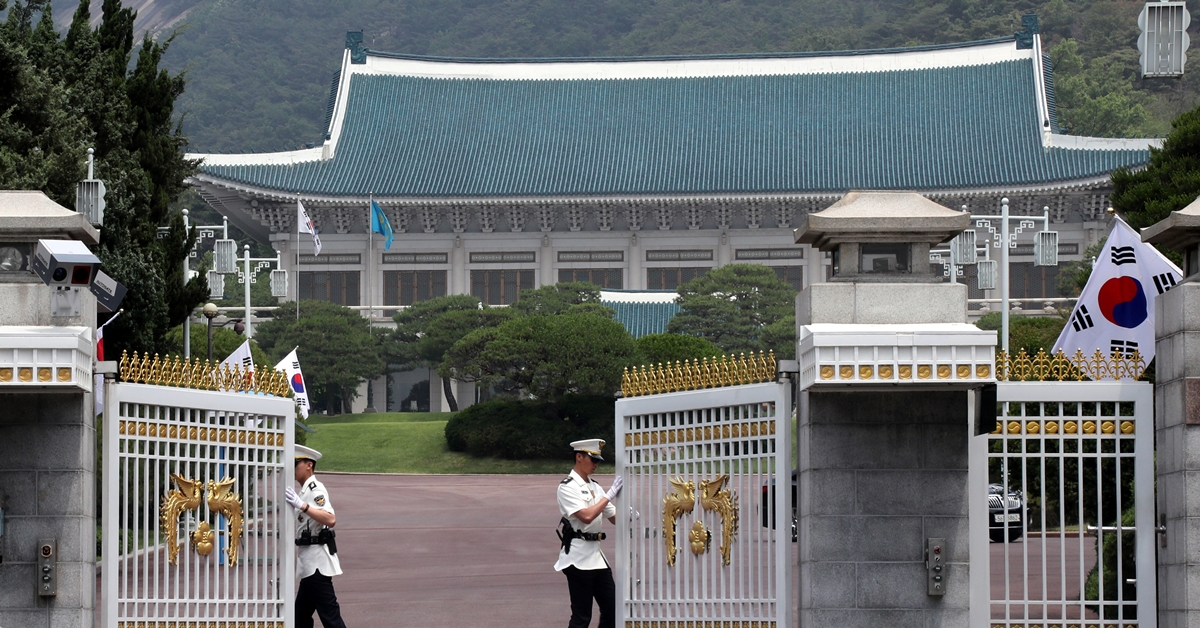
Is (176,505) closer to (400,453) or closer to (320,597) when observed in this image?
(320,597)

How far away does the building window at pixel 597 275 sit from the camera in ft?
149

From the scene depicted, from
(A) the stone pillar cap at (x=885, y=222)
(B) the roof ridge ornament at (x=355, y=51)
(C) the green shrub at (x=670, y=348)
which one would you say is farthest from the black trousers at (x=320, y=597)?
(B) the roof ridge ornament at (x=355, y=51)

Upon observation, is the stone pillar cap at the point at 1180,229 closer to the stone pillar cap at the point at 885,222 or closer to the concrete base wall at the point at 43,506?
the stone pillar cap at the point at 885,222

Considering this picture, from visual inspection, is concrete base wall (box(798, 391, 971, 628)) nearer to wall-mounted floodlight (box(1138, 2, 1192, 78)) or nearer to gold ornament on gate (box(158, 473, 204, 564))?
gold ornament on gate (box(158, 473, 204, 564))

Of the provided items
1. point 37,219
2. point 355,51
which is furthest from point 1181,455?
point 355,51

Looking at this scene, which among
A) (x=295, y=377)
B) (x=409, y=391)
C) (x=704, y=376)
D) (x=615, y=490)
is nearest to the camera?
(x=615, y=490)

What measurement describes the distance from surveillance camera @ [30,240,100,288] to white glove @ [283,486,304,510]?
5.38 ft

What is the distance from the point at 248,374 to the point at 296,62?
97.8 metres

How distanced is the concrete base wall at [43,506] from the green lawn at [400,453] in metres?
23.4

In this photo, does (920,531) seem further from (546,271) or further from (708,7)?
(708,7)

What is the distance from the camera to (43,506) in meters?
9.05

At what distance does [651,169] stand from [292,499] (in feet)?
118

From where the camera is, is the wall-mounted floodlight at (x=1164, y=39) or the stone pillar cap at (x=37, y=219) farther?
the wall-mounted floodlight at (x=1164, y=39)

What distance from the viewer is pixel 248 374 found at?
9711 mm
